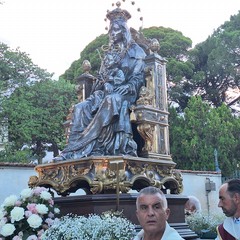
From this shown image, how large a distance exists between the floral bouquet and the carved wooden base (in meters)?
0.64

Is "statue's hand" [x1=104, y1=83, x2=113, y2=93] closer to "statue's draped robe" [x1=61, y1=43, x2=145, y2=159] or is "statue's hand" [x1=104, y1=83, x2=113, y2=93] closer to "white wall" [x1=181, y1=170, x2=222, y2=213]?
"statue's draped robe" [x1=61, y1=43, x2=145, y2=159]

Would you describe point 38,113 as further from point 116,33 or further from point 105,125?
point 105,125

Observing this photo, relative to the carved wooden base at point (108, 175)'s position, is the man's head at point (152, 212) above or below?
below

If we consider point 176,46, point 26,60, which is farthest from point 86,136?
point 176,46

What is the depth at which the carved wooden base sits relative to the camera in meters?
5.62

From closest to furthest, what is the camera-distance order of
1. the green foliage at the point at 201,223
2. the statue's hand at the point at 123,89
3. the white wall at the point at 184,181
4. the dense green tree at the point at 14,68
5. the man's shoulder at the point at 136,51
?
the statue's hand at the point at 123,89, the man's shoulder at the point at 136,51, the green foliage at the point at 201,223, the white wall at the point at 184,181, the dense green tree at the point at 14,68

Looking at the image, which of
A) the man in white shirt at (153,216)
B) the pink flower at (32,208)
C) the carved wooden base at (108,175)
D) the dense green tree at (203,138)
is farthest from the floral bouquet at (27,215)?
the dense green tree at (203,138)

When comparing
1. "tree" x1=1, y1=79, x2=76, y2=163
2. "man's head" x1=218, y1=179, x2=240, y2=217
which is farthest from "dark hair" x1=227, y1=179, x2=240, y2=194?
"tree" x1=1, y1=79, x2=76, y2=163

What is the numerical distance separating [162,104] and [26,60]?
11.6m

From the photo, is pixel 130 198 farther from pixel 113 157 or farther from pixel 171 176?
pixel 171 176

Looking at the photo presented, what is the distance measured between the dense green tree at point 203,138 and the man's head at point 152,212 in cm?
1672

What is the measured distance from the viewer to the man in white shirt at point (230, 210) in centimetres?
314

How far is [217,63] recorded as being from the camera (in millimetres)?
25078

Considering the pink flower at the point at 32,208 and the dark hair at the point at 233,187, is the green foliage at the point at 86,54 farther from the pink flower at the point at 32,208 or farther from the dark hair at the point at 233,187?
the dark hair at the point at 233,187
